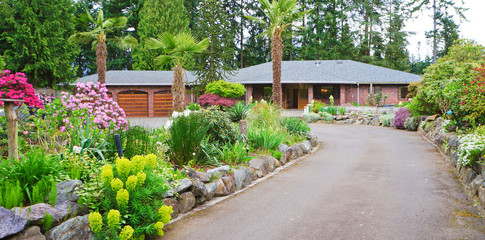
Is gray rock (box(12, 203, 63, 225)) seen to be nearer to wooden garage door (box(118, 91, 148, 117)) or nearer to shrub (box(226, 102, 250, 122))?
shrub (box(226, 102, 250, 122))

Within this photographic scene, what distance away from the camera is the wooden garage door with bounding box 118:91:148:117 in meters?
31.5

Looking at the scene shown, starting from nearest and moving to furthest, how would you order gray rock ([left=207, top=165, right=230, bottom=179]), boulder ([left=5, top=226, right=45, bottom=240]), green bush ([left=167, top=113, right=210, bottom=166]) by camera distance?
boulder ([left=5, top=226, right=45, bottom=240]), gray rock ([left=207, top=165, right=230, bottom=179]), green bush ([left=167, top=113, right=210, bottom=166])

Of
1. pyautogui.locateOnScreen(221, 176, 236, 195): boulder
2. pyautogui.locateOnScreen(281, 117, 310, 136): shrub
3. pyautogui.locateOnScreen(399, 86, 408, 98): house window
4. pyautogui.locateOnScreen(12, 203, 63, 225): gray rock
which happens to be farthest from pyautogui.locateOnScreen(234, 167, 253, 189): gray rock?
pyautogui.locateOnScreen(399, 86, 408, 98): house window

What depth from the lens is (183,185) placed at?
19.5ft

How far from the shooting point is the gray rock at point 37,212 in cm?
389

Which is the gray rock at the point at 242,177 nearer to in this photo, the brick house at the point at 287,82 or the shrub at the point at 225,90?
the shrub at the point at 225,90

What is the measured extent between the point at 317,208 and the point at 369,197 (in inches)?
49.4

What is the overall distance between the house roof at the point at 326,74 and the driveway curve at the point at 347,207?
69.4 ft

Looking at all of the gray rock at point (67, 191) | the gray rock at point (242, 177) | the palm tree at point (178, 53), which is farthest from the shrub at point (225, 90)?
the gray rock at point (67, 191)

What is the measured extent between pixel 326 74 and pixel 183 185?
1115 inches

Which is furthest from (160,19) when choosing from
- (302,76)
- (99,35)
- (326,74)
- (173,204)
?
(173,204)

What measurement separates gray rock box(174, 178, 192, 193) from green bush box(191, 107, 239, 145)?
235 centimetres

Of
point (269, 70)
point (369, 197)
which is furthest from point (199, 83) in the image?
point (369, 197)

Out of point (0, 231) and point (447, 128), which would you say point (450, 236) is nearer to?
point (0, 231)
